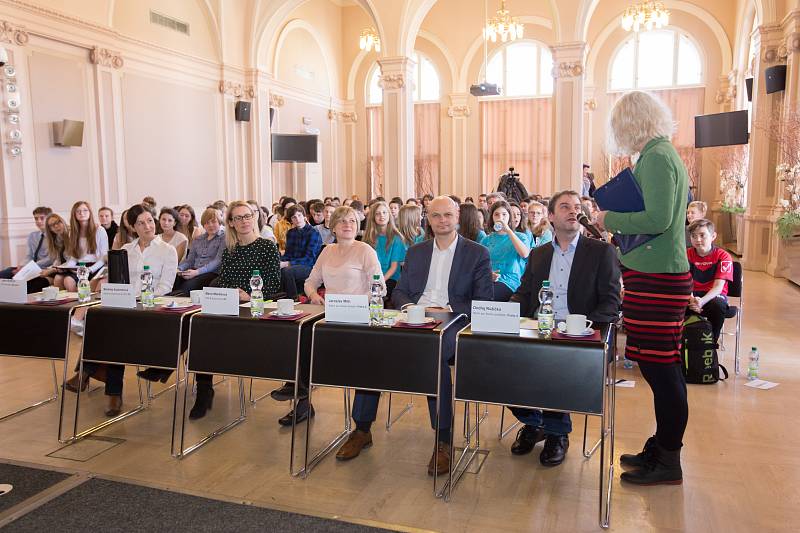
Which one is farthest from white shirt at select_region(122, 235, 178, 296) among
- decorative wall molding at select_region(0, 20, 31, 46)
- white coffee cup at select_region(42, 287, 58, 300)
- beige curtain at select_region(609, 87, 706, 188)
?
beige curtain at select_region(609, 87, 706, 188)

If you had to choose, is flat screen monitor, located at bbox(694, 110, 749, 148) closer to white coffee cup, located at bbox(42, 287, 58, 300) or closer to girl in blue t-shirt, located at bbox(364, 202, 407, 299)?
girl in blue t-shirt, located at bbox(364, 202, 407, 299)

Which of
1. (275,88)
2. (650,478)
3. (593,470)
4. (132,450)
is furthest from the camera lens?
(275,88)

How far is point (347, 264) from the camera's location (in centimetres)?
405

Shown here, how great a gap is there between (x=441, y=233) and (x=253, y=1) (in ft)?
33.9

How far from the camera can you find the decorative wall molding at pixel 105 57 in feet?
29.2

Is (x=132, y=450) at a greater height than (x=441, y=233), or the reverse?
(x=441, y=233)

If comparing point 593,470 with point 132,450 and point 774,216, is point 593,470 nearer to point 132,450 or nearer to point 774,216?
point 132,450

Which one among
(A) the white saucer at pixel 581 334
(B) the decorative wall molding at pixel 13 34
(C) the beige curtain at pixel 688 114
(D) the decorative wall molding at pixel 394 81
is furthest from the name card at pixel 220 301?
(C) the beige curtain at pixel 688 114

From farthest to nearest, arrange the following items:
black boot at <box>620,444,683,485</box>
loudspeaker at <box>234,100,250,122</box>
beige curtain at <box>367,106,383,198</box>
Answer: beige curtain at <box>367,106,383,198</box>
loudspeaker at <box>234,100,250,122</box>
black boot at <box>620,444,683,485</box>

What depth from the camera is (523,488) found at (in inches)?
114

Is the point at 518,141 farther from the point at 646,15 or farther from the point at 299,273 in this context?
the point at 299,273

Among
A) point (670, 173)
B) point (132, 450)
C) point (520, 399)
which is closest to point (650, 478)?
point (520, 399)

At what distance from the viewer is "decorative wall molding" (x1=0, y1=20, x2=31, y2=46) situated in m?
7.59

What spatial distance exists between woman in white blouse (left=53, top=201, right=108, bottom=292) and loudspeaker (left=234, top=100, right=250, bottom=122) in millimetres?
6252
